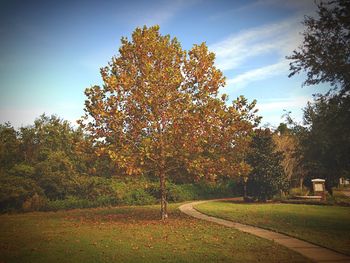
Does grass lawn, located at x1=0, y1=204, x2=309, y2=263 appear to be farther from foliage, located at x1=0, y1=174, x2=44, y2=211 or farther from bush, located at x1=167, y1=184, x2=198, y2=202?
bush, located at x1=167, y1=184, x2=198, y2=202

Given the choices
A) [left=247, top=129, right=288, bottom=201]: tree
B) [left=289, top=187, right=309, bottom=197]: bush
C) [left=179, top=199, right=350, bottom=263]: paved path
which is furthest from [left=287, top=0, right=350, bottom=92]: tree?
[left=289, top=187, right=309, bottom=197]: bush

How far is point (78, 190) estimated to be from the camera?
100.0 feet

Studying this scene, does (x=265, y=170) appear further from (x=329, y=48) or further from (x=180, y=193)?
(x=329, y=48)

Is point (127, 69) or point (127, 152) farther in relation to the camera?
point (127, 69)

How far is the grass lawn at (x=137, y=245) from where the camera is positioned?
9.76m

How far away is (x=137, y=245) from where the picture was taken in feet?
38.7

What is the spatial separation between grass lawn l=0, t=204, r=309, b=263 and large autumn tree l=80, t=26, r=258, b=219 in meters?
3.79

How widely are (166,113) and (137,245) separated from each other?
25.3 ft

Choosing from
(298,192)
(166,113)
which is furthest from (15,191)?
(298,192)

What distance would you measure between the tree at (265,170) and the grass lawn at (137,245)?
17.4 metres

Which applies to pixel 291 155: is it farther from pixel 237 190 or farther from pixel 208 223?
pixel 208 223

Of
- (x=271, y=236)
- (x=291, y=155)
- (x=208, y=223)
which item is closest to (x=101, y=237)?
(x=208, y=223)

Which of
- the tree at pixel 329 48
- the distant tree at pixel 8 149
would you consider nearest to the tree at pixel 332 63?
the tree at pixel 329 48

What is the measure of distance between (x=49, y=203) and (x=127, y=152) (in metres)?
15.4
